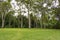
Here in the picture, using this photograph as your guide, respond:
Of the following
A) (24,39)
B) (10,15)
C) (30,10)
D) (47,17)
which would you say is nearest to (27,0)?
(30,10)

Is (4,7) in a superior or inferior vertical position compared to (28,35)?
superior

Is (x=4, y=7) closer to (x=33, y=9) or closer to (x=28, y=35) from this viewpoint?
(x=33, y=9)

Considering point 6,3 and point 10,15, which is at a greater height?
point 6,3

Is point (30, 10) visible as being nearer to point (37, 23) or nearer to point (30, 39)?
point (37, 23)

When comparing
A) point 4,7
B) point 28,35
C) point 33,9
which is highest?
point 4,7

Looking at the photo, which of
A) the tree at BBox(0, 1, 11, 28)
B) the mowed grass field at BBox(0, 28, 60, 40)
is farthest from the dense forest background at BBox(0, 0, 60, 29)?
the mowed grass field at BBox(0, 28, 60, 40)

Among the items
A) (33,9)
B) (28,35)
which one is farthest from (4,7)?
(28,35)

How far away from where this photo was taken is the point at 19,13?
3512cm

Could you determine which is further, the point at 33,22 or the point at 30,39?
the point at 33,22

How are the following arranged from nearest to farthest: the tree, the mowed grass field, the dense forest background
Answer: the mowed grass field, the dense forest background, the tree

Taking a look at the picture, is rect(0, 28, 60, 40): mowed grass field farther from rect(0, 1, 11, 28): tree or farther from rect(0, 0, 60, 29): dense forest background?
rect(0, 1, 11, 28): tree

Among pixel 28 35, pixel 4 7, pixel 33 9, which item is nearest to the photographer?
pixel 28 35

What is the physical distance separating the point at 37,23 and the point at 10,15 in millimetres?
8103

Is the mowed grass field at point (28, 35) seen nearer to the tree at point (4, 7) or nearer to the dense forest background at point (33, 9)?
the dense forest background at point (33, 9)
